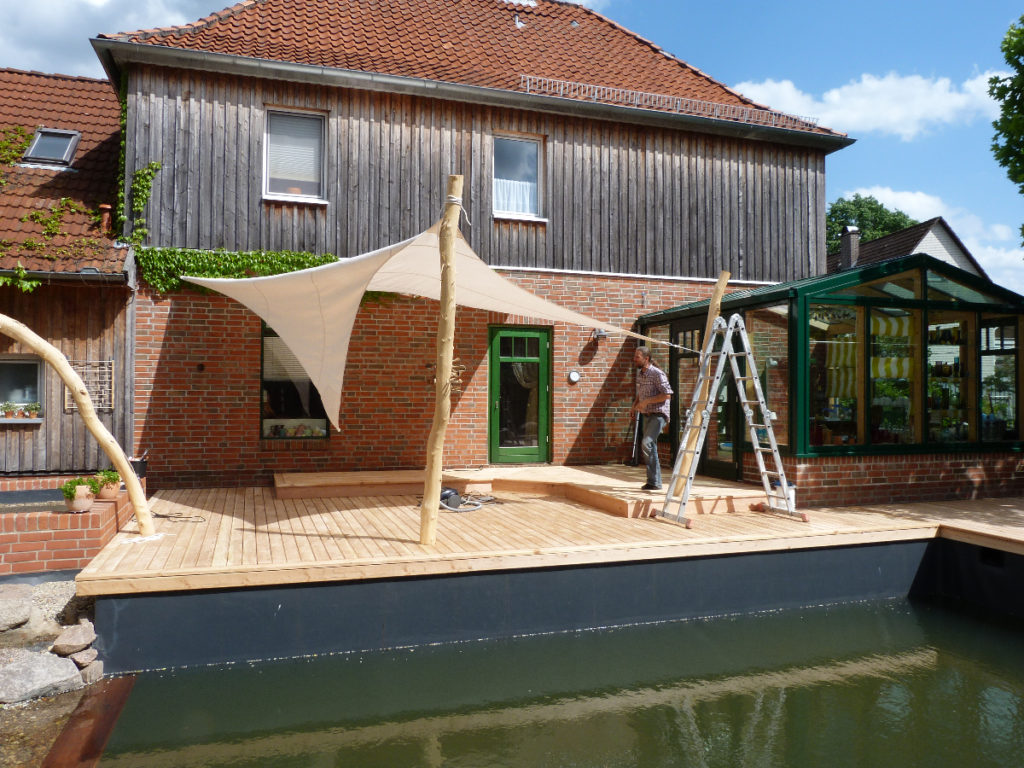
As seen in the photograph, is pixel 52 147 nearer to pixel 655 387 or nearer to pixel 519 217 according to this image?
pixel 519 217

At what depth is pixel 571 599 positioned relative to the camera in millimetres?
4941

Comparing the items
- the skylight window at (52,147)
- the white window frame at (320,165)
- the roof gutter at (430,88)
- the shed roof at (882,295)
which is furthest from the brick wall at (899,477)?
the skylight window at (52,147)

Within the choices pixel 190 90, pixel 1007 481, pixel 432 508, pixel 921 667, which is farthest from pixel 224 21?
pixel 1007 481

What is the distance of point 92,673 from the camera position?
4.04 m

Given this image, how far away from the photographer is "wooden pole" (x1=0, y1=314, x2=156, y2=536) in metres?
4.66

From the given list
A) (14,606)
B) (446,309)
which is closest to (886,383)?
(446,309)

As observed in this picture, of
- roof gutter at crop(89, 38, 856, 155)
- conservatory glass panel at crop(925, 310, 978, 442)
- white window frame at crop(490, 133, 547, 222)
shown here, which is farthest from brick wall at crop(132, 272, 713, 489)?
conservatory glass panel at crop(925, 310, 978, 442)

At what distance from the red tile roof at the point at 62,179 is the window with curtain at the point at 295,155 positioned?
1.81 metres

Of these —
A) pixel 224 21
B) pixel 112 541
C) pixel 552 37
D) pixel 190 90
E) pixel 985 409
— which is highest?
pixel 552 37

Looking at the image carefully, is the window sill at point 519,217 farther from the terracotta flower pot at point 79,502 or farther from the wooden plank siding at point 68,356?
the terracotta flower pot at point 79,502

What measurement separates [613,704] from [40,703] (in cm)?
304

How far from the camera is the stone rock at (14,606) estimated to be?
14.0 feet

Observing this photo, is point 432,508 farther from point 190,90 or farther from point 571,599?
point 190,90

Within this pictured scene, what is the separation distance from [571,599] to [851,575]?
7.89ft
